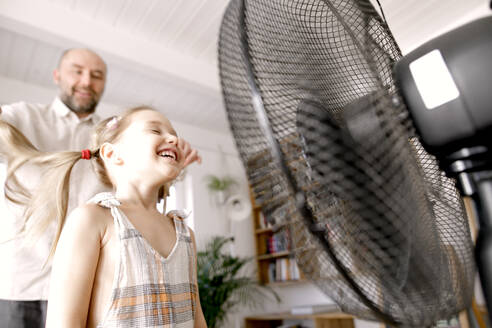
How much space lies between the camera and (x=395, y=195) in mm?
320

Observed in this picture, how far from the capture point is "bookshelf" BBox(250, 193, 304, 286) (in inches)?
167

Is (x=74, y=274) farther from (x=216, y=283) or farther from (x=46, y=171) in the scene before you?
(x=216, y=283)

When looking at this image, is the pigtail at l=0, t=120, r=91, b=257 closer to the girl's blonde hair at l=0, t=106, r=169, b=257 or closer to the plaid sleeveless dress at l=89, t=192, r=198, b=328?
the girl's blonde hair at l=0, t=106, r=169, b=257

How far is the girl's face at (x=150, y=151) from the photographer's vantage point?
823 millimetres

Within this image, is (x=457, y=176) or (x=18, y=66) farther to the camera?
(x=18, y=66)

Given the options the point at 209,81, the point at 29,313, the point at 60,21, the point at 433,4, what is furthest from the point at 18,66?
the point at 433,4

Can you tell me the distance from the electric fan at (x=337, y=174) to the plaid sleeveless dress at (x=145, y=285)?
0.44 m

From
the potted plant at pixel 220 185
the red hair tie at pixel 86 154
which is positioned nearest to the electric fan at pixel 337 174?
the red hair tie at pixel 86 154

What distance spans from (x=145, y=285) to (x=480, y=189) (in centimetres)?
59

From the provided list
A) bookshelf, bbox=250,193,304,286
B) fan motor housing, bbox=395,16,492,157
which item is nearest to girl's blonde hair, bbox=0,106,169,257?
fan motor housing, bbox=395,16,492,157

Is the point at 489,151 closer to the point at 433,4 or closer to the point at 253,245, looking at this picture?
the point at 433,4

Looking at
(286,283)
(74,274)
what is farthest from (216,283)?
(74,274)

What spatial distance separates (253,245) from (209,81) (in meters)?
2.43

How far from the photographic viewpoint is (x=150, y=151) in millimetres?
827
